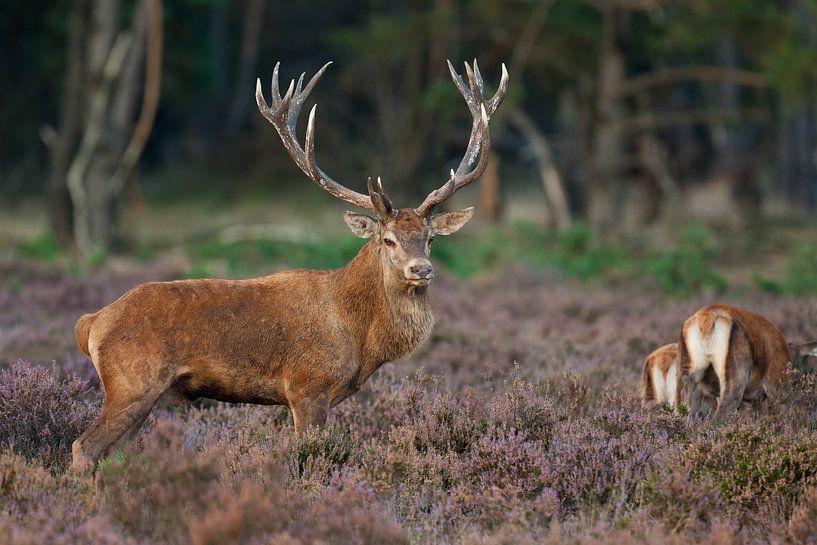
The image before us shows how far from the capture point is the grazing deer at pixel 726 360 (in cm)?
650

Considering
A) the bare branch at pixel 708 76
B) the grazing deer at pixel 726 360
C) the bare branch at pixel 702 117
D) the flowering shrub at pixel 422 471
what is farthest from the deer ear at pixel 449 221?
the bare branch at pixel 702 117

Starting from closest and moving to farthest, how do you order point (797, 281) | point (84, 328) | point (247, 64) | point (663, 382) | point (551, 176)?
point (84, 328) < point (663, 382) < point (797, 281) < point (551, 176) < point (247, 64)

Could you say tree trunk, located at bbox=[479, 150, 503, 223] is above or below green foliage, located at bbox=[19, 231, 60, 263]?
above

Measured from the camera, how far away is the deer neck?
244 inches

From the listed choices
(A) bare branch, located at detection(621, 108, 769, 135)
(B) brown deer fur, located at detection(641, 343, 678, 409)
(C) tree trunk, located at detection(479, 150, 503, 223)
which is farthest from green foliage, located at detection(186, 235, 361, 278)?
(C) tree trunk, located at detection(479, 150, 503, 223)

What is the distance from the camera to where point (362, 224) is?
647 cm

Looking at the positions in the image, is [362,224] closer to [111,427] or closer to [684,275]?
[111,427]

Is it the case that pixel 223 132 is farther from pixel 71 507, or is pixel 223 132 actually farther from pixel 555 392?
pixel 71 507

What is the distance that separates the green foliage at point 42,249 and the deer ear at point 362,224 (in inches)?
390

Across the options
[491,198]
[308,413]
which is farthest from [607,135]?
[308,413]

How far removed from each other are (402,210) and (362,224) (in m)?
0.27

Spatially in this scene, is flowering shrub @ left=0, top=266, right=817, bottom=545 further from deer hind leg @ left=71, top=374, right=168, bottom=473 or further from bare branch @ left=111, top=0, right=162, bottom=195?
bare branch @ left=111, top=0, right=162, bottom=195

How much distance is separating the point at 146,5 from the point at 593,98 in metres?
8.02

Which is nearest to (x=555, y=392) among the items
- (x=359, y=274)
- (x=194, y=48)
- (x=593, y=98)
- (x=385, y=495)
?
(x=359, y=274)
